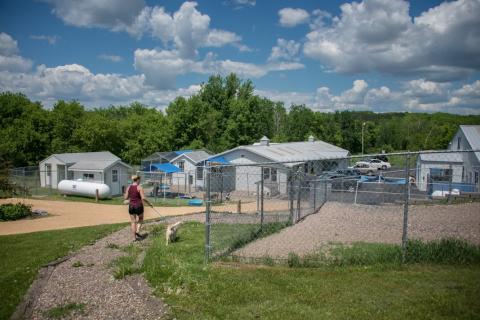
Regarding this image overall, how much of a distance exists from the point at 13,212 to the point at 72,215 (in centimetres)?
276

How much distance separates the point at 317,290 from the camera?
21.9 ft

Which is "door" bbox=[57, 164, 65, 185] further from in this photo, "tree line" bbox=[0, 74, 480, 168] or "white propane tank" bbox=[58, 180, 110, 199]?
"tree line" bbox=[0, 74, 480, 168]

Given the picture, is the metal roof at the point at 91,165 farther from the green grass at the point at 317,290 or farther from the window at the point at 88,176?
the green grass at the point at 317,290

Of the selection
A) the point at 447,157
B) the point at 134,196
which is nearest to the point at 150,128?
the point at 447,157

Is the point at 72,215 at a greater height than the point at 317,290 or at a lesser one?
lesser

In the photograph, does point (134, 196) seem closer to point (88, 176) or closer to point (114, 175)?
point (114, 175)

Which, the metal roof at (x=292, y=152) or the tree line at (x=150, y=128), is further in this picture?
the tree line at (x=150, y=128)

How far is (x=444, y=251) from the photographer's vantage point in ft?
26.3

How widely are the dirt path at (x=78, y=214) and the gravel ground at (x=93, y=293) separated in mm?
8912

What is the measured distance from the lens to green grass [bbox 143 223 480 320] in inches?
230

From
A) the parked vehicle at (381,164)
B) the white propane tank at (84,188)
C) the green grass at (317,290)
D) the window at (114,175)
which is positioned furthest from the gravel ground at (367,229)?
A: the parked vehicle at (381,164)

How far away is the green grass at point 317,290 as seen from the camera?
5832 mm

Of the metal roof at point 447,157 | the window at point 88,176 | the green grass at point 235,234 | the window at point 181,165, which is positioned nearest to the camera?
the green grass at point 235,234

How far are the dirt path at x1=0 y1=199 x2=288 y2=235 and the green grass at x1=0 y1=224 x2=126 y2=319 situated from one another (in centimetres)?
326
